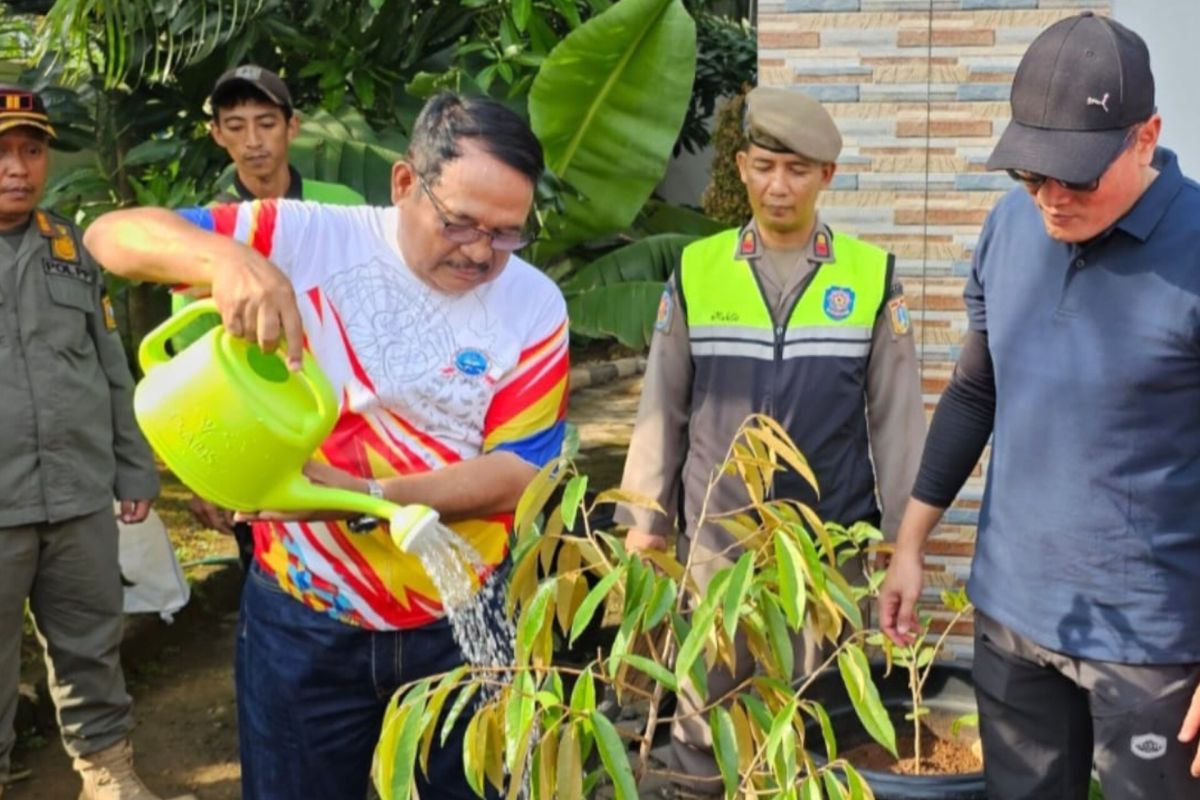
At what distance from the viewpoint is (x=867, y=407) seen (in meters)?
3.39

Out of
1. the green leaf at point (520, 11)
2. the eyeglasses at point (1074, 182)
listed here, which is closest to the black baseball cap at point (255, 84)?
the green leaf at point (520, 11)

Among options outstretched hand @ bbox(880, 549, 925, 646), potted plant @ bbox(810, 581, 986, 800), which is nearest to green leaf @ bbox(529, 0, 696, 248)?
potted plant @ bbox(810, 581, 986, 800)

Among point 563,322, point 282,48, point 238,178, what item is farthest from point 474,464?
point 282,48

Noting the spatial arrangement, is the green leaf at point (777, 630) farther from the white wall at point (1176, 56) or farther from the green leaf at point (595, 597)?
the white wall at point (1176, 56)

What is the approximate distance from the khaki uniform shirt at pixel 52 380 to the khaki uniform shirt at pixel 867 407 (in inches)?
55.3

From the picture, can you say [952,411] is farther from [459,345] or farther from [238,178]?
[238,178]

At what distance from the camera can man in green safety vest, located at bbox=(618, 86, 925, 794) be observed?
3297 mm

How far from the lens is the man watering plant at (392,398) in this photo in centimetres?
209

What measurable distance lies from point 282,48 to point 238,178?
8.36ft

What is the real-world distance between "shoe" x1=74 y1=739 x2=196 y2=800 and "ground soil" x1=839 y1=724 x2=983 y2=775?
1.87 meters

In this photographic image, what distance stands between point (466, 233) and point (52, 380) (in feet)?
6.52

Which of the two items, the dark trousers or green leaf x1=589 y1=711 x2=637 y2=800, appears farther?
the dark trousers

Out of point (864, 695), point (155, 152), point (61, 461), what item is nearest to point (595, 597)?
point (864, 695)

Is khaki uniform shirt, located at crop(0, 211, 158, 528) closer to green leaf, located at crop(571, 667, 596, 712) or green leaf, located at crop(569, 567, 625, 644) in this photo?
green leaf, located at crop(569, 567, 625, 644)
